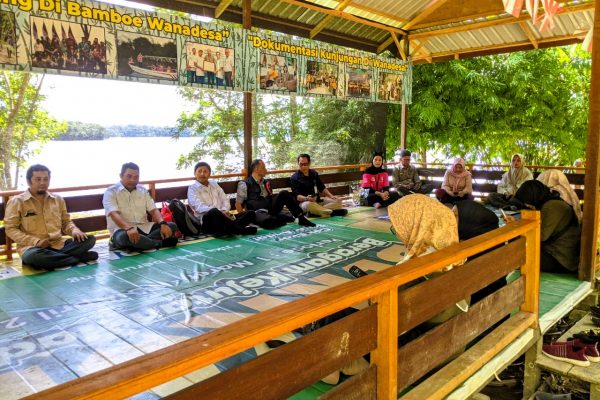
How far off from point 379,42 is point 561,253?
19.2 feet

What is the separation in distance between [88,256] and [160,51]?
236 centimetres

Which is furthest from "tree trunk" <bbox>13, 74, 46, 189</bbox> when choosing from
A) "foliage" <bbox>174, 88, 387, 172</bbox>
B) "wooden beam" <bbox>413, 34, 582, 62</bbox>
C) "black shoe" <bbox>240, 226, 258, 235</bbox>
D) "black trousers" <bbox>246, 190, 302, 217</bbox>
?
"wooden beam" <bbox>413, 34, 582, 62</bbox>

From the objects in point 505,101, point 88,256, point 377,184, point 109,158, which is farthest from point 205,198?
point 505,101

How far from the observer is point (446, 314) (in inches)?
97.3

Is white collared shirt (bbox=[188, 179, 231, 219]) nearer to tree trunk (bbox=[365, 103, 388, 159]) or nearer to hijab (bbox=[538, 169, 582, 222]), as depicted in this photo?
hijab (bbox=[538, 169, 582, 222])

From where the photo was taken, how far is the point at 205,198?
19.7 ft

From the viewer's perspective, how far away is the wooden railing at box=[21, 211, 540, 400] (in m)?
1.18

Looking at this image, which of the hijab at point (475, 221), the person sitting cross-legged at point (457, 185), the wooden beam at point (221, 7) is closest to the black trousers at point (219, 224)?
A: the wooden beam at point (221, 7)

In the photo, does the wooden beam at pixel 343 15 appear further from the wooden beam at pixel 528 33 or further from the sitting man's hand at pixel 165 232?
the sitting man's hand at pixel 165 232

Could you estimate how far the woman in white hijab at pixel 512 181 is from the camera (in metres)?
7.90

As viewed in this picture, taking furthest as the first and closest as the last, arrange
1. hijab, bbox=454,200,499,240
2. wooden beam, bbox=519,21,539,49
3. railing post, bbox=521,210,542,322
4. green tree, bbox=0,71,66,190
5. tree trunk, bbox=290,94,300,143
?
tree trunk, bbox=290,94,300,143 → green tree, bbox=0,71,66,190 → wooden beam, bbox=519,21,539,49 → hijab, bbox=454,200,499,240 → railing post, bbox=521,210,542,322

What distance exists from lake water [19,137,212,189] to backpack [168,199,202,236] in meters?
5.37

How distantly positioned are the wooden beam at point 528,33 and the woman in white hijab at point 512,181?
1.99 meters

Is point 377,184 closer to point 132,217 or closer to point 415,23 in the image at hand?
point 415,23
